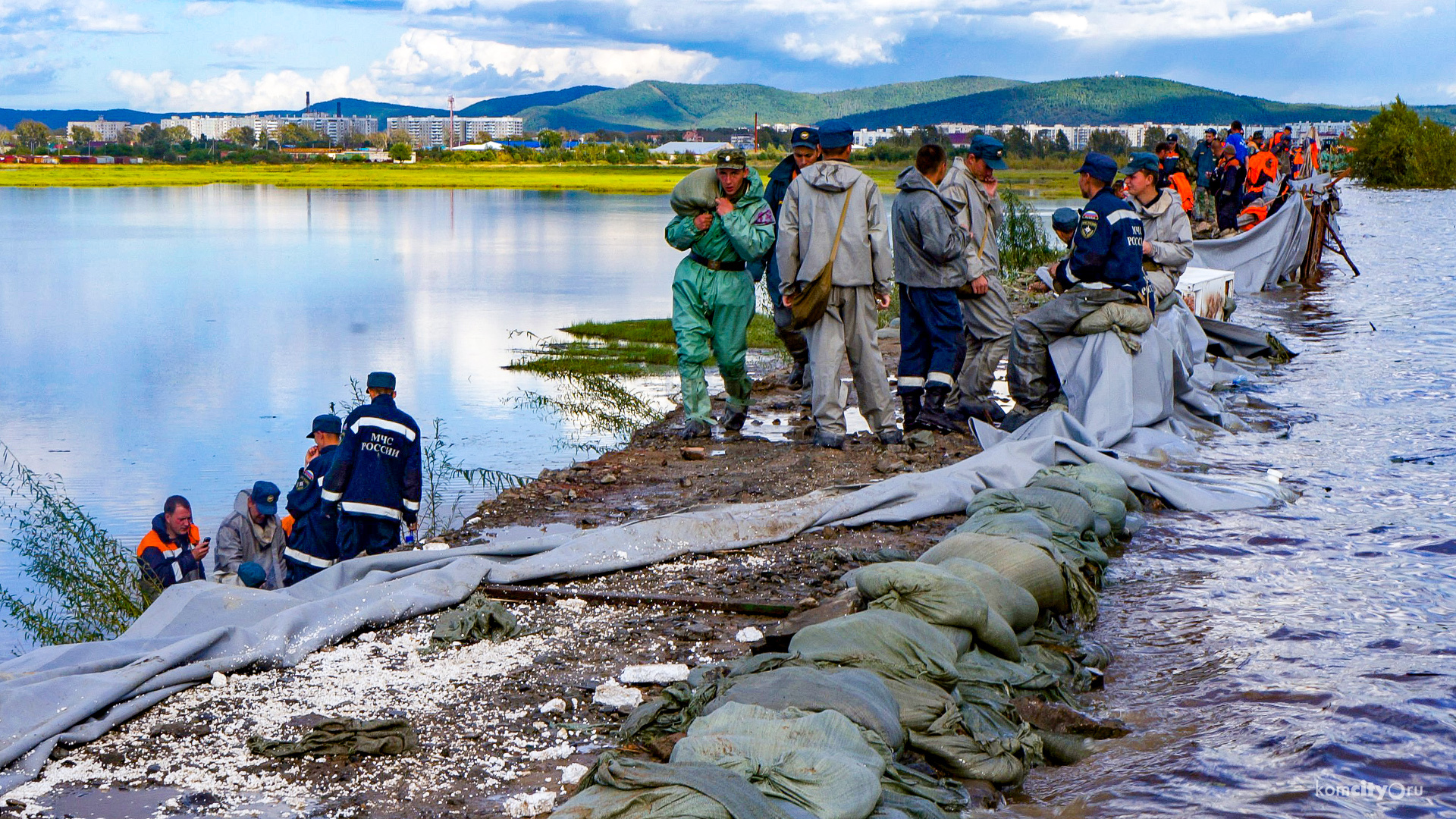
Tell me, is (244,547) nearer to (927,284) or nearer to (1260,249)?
(927,284)

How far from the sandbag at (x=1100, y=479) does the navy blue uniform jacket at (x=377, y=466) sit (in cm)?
299

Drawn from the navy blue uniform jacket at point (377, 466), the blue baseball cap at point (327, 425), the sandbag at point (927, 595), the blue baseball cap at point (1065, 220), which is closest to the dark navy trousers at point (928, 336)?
the blue baseball cap at point (1065, 220)

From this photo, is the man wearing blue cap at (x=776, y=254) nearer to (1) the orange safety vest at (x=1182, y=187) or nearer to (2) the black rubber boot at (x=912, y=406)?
(2) the black rubber boot at (x=912, y=406)

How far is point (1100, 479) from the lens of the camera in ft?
19.8

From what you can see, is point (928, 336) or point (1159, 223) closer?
point (928, 336)

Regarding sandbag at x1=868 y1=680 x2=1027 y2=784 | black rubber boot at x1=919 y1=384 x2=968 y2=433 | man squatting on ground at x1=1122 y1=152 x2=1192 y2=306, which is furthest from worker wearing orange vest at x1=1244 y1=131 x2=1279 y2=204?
sandbag at x1=868 y1=680 x2=1027 y2=784

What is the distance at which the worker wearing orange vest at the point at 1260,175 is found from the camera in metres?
17.5

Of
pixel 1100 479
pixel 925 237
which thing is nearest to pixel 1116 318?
pixel 925 237

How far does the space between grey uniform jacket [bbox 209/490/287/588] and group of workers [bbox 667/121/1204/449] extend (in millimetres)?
2558

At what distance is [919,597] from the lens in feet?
13.3

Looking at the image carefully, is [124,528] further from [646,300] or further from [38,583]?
[646,300]

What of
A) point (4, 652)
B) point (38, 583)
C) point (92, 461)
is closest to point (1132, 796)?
point (4, 652)

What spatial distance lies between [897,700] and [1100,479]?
2.84 meters

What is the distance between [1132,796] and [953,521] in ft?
8.55
